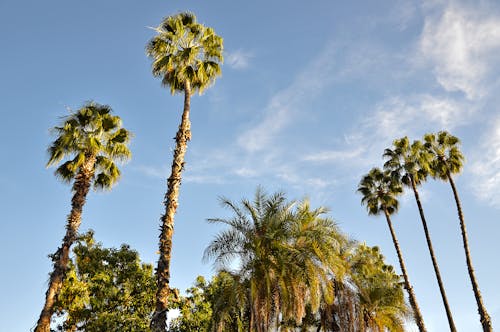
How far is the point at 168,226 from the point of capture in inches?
639

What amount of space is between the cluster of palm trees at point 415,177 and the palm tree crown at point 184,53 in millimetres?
20091

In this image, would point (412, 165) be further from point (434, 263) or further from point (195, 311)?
point (195, 311)

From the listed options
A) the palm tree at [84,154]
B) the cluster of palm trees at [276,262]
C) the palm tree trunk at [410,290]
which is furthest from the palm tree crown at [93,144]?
the palm tree trunk at [410,290]

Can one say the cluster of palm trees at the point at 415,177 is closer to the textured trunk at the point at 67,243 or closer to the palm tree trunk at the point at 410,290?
the palm tree trunk at the point at 410,290

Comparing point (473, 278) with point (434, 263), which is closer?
point (473, 278)

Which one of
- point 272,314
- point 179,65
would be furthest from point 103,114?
point 272,314

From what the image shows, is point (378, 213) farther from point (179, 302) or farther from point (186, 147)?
point (186, 147)

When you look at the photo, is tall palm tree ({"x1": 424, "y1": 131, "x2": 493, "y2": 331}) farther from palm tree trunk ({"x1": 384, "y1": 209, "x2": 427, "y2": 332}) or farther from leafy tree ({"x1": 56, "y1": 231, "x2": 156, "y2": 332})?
leafy tree ({"x1": 56, "y1": 231, "x2": 156, "y2": 332})

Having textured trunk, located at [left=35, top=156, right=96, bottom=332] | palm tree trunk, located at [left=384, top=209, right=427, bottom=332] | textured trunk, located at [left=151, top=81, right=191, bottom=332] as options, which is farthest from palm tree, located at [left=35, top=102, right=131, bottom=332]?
palm tree trunk, located at [left=384, top=209, right=427, bottom=332]

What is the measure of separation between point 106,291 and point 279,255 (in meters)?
11.4

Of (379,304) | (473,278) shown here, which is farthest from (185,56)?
(473,278)

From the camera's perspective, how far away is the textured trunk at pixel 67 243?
18.1 meters

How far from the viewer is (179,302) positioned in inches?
1043

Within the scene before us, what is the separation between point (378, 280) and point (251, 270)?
11363 millimetres
